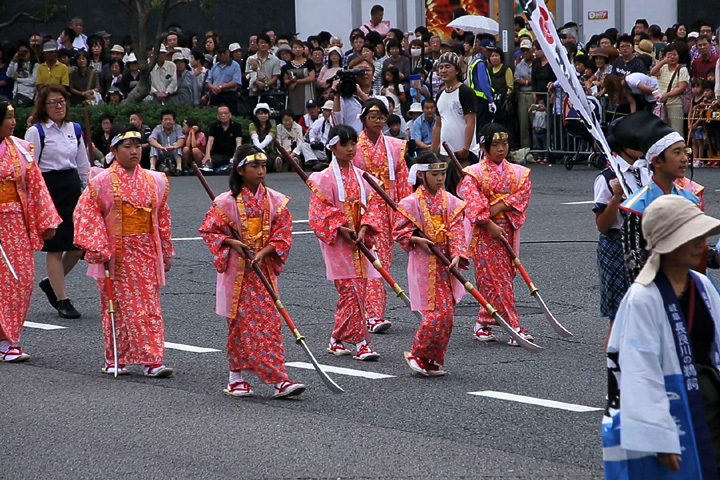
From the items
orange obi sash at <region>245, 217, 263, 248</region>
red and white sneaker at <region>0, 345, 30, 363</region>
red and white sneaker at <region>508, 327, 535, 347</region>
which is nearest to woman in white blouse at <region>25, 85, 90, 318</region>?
red and white sneaker at <region>0, 345, 30, 363</region>

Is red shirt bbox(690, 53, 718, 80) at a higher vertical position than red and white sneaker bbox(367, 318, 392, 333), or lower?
higher

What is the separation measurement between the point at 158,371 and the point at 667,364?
440 cm

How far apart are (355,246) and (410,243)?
65 cm

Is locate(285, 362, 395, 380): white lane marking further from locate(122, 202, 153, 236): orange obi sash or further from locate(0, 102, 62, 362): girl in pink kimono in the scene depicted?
locate(0, 102, 62, 362): girl in pink kimono

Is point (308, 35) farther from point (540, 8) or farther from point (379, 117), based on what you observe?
point (540, 8)

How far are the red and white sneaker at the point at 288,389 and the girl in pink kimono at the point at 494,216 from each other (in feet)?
6.57

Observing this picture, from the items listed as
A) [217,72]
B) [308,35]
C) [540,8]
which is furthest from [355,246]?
[308,35]

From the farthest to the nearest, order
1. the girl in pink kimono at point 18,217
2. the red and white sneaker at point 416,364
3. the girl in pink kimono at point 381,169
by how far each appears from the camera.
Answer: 1. the girl in pink kimono at point 381,169
2. the girl in pink kimono at point 18,217
3. the red and white sneaker at point 416,364

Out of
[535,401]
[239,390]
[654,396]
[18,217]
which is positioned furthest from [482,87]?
[654,396]

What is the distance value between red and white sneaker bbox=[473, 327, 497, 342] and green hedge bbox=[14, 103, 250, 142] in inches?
483

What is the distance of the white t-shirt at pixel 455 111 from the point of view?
10859mm

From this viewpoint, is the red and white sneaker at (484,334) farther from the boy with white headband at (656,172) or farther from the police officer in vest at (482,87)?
the police officer in vest at (482,87)

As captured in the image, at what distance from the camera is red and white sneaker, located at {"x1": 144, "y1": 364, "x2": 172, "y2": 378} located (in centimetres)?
777

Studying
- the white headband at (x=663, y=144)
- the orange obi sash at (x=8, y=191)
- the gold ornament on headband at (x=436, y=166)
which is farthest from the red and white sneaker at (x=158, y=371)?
the white headband at (x=663, y=144)
